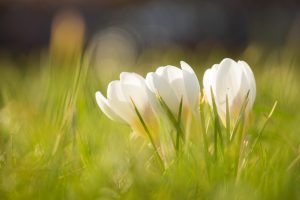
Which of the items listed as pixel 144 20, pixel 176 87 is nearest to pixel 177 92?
pixel 176 87

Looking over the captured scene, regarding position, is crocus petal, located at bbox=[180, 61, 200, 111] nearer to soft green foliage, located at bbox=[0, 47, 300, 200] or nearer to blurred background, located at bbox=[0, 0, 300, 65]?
soft green foliage, located at bbox=[0, 47, 300, 200]

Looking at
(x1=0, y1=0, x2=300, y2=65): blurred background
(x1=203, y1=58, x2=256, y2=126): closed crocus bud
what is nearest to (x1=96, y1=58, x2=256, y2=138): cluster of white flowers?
(x1=203, y1=58, x2=256, y2=126): closed crocus bud

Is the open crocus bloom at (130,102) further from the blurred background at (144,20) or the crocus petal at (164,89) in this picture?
the blurred background at (144,20)

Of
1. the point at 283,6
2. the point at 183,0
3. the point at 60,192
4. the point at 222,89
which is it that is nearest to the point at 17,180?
the point at 60,192

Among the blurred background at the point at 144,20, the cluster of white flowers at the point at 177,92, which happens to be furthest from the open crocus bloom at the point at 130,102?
the blurred background at the point at 144,20

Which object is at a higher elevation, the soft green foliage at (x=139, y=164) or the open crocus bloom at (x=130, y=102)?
the open crocus bloom at (x=130, y=102)

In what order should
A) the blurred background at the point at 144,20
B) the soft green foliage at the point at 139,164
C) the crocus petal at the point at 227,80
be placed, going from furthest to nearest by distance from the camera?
the blurred background at the point at 144,20, the crocus petal at the point at 227,80, the soft green foliage at the point at 139,164

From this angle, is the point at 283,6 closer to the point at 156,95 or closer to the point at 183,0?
the point at 183,0
